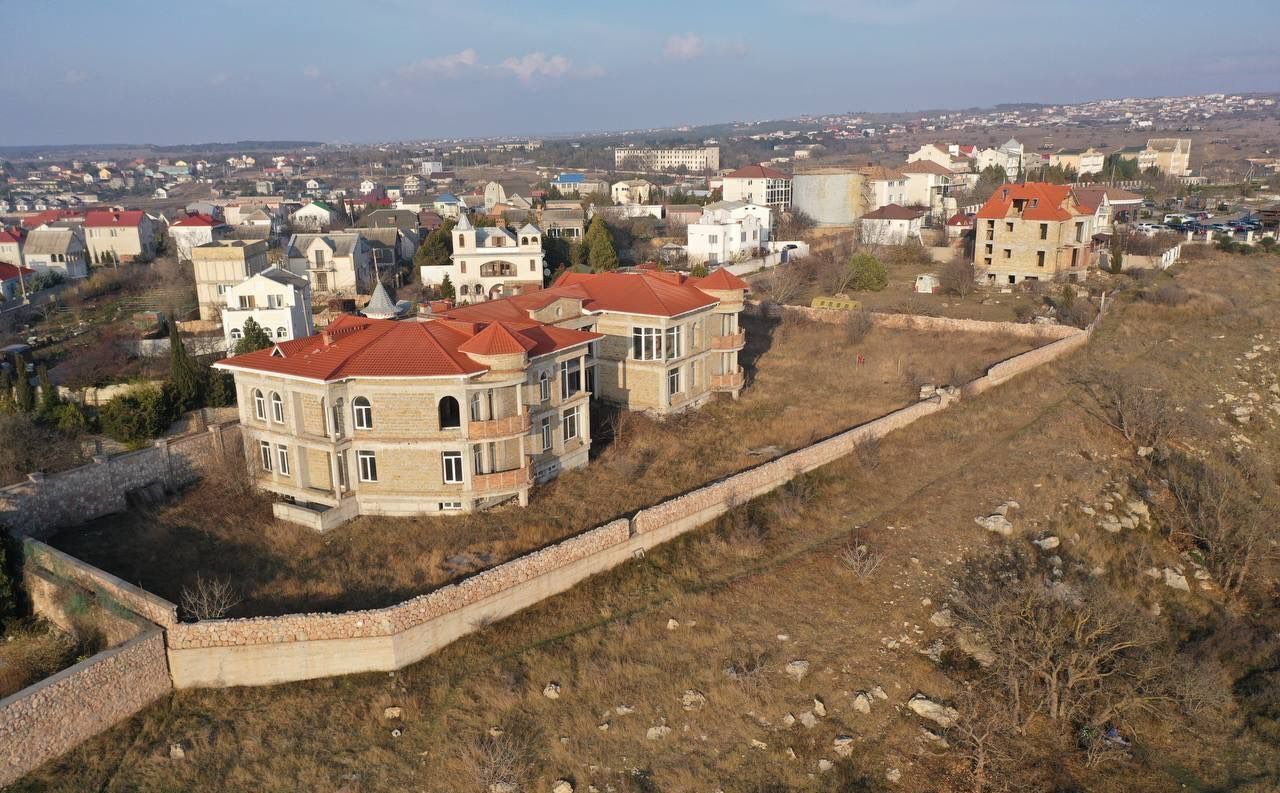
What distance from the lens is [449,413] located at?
24.1m

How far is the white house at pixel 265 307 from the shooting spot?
39.8m

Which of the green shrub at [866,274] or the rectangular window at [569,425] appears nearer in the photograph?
the rectangular window at [569,425]

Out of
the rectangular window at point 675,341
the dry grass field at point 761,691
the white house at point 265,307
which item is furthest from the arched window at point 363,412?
the white house at point 265,307

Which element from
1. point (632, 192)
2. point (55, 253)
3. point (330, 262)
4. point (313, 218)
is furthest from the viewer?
point (632, 192)


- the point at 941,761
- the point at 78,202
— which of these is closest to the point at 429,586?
the point at 941,761

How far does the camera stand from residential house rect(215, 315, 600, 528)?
75.9ft

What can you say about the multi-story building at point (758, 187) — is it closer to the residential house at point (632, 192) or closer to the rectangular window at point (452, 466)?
the residential house at point (632, 192)

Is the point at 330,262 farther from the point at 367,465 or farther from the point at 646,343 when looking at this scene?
the point at 367,465

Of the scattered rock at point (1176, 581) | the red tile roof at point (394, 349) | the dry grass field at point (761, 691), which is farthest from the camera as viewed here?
the scattered rock at point (1176, 581)

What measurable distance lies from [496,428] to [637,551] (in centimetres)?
497

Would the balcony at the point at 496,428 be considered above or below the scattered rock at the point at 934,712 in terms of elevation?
above

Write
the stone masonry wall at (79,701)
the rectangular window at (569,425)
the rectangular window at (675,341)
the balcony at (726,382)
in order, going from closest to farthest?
the stone masonry wall at (79,701) < the rectangular window at (569,425) < the rectangular window at (675,341) < the balcony at (726,382)

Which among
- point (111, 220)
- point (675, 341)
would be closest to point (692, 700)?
point (675, 341)

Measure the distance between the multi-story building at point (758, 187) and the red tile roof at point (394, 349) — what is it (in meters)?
66.3
